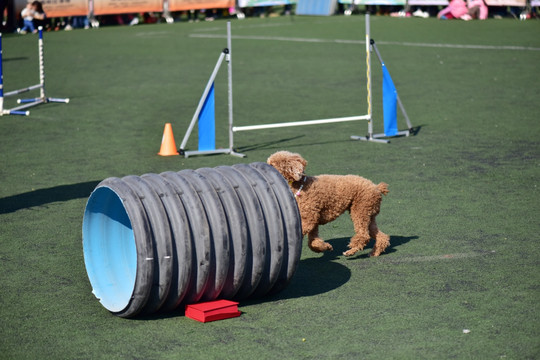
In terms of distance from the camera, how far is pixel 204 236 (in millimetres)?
6023

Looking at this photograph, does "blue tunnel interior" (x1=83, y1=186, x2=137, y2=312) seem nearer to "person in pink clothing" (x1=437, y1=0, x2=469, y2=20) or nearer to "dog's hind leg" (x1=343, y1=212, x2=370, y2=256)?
"dog's hind leg" (x1=343, y1=212, x2=370, y2=256)

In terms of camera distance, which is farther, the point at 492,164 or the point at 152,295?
the point at 492,164

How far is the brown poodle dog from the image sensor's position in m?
7.24

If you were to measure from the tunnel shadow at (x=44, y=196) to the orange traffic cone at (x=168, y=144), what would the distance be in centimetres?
183

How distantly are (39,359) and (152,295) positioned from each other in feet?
2.97

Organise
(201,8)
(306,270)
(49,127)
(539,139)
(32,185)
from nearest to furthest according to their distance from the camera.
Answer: (306,270) < (32,185) < (539,139) < (49,127) < (201,8)

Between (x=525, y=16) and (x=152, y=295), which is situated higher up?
(x=525, y=16)

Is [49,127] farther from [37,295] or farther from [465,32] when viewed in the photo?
[465,32]

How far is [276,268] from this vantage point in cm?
637

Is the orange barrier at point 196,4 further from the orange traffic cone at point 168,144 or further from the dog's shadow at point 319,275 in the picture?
the dog's shadow at point 319,275

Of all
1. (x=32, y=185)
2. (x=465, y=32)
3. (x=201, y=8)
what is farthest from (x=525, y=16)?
(x=32, y=185)

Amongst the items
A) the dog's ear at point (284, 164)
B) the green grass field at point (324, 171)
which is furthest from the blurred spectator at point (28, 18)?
the dog's ear at point (284, 164)

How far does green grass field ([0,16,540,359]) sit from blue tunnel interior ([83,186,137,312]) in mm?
216

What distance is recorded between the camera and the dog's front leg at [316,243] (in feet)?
24.5
